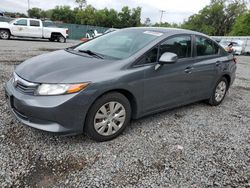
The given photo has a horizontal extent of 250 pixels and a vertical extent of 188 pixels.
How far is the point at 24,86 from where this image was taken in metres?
2.76

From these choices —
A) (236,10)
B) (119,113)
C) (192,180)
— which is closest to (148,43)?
(119,113)

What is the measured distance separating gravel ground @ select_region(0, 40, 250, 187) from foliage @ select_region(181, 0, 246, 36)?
200 feet

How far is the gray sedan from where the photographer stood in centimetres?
265

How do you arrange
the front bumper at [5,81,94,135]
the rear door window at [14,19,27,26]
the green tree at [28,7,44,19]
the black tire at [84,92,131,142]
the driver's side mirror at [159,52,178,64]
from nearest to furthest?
the front bumper at [5,81,94,135]
the black tire at [84,92,131,142]
the driver's side mirror at [159,52,178,64]
the rear door window at [14,19,27,26]
the green tree at [28,7,44,19]

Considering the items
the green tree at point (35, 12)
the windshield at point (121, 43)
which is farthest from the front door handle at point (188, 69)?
the green tree at point (35, 12)

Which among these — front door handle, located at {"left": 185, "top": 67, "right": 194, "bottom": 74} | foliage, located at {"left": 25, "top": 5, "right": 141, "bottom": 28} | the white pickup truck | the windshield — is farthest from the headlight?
foliage, located at {"left": 25, "top": 5, "right": 141, "bottom": 28}

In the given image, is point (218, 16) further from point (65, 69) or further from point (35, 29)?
point (65, 69)

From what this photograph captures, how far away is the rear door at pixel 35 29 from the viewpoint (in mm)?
17766

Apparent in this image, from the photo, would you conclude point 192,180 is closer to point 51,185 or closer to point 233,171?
point 233,171

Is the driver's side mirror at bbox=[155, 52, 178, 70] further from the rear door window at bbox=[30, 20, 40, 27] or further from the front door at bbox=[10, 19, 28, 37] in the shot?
the rear door window at bbox=[30, 20, 40, 27]

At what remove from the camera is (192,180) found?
2.53 m

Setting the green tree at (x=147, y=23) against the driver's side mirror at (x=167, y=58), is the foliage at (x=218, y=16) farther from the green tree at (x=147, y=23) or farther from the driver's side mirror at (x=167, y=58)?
the driver's side mirror at (x=167, y=58)

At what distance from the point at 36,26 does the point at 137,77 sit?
17.2 m

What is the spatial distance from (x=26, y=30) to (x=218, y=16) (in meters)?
53.2
